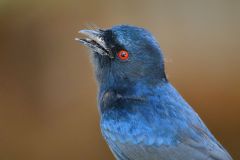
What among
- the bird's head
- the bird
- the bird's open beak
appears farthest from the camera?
the bird's open beak

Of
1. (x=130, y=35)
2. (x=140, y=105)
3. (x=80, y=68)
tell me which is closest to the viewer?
(x=130, y=35)

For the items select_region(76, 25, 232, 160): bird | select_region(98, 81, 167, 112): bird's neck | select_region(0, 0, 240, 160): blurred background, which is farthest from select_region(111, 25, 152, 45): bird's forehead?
select_region(0, 0, 240, 160): blurred background

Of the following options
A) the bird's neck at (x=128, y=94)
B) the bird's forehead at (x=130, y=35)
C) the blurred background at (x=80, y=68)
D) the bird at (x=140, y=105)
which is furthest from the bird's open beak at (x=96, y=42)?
the blurred background at (x=80, y=68)

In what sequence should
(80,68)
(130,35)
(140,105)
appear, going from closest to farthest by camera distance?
(130,35), (140,105), (80,68)

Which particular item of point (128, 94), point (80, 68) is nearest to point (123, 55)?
point (128, 94)

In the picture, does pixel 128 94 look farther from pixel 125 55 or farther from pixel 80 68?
pixel 80 68

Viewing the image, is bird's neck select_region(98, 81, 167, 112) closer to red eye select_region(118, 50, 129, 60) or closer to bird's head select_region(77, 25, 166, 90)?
bird's head select_region(77, 25, 166, 90)

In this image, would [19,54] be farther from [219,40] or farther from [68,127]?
[219,40]

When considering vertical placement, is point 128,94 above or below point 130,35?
below
